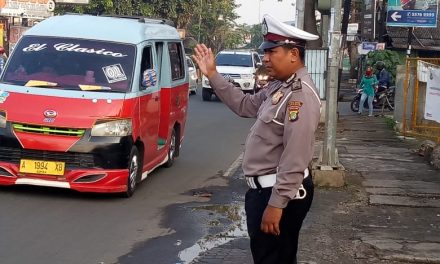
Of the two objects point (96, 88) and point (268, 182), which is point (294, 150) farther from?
point (96, 88)

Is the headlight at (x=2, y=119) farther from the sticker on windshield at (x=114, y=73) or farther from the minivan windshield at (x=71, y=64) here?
the sticker on windshield at (x=114, y=73)

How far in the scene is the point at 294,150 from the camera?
11.6 ft

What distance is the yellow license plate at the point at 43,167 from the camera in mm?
7832

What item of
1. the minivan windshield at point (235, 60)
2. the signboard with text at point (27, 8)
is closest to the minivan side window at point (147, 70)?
the minivan windshield at point (235, 60)

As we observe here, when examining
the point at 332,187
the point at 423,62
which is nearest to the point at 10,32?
the point at 423,62

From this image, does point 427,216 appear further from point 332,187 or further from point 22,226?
point 22,226

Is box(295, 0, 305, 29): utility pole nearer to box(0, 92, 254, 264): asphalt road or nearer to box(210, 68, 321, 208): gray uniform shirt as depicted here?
box(0, 92, 254, 264): asphalt road

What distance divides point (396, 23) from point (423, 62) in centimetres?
893

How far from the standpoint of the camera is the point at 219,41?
76.4 metres

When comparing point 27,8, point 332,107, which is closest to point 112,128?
point 332,107

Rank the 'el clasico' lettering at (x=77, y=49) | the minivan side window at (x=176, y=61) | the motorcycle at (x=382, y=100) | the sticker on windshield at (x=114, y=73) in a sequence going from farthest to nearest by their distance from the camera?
1. the motorcycle at (x=382, y=100)
2. the minivan side window at (x=176, y=61)
3. the 'el clasico' lettering at (x=77, y=49)
4. the sticker on windshield at (x=114, y=73)

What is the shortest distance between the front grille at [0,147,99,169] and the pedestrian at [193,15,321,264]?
14.4 ft

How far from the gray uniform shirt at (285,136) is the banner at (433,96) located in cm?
1134

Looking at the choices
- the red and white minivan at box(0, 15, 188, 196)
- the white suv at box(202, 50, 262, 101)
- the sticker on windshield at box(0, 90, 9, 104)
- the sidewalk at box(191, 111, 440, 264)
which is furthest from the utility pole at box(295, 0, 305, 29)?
the sticker on windshield at box(0, 90, 9, 104)
